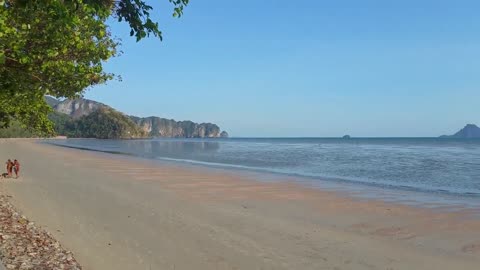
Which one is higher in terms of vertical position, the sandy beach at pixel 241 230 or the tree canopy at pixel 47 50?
the tree canopy at pixel 47 50

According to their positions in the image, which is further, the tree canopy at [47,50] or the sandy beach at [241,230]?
the sandy beach at [241,230]

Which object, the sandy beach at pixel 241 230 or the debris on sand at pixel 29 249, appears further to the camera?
the sandy beach at pixel 241 230

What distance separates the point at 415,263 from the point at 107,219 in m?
8.86

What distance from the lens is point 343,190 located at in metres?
25.7

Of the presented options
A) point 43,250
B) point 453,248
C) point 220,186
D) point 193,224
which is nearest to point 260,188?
point 220,186

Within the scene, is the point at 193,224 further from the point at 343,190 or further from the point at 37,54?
the point at 343,190

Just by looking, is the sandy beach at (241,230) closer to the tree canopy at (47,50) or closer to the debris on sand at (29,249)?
the debris on sand at (29,249)

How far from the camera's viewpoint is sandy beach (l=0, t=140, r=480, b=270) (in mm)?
10078

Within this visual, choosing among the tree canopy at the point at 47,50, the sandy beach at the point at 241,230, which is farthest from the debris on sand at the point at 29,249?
the tree canopy at the point at 47,50

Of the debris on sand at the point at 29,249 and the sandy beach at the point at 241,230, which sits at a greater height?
the debris on sand at the point at 29,249

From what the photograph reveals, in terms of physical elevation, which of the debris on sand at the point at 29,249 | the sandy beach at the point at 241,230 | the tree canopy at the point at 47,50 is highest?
the tree canopy at the point at 47,50

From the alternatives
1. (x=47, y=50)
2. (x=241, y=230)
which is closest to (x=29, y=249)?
(x=47, y=50)

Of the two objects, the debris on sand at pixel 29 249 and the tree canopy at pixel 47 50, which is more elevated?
→ the tree canopy at pixel 47 50

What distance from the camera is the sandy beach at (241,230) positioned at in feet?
33.1
